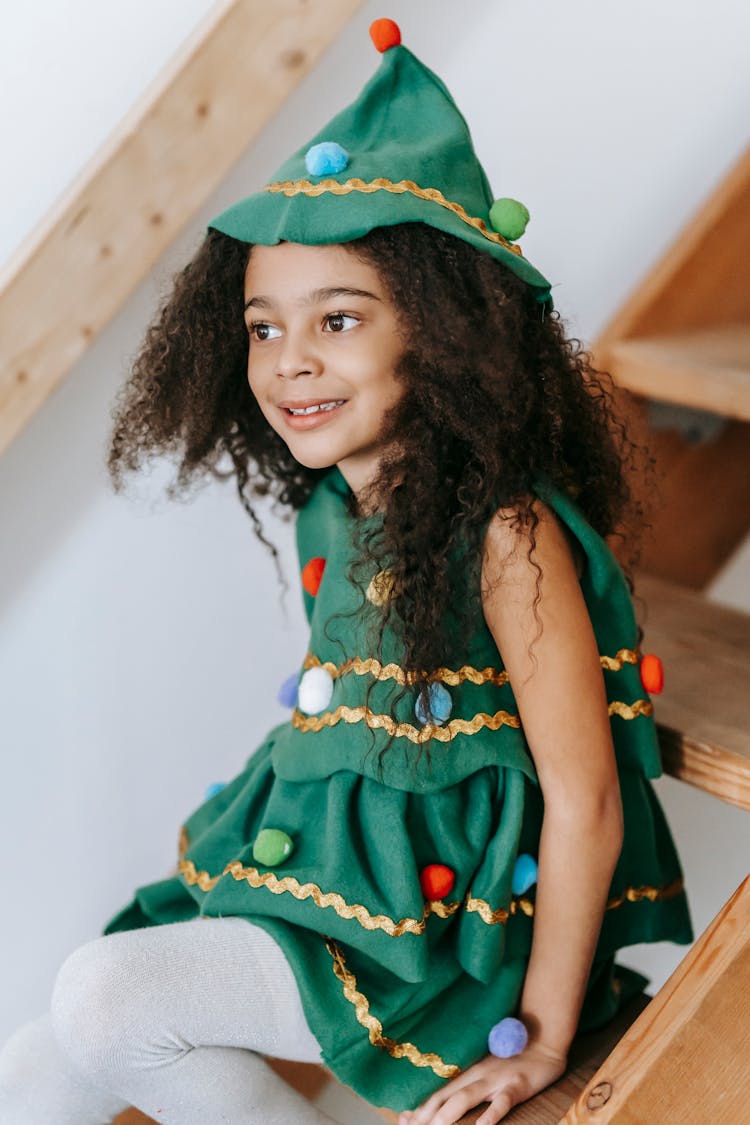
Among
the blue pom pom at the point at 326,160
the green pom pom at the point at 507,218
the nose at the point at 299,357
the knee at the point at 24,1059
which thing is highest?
the green pom pom at the point at 507,218

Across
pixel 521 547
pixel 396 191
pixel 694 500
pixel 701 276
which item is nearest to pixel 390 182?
pixel 396 191

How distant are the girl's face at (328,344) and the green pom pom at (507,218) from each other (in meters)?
0.10

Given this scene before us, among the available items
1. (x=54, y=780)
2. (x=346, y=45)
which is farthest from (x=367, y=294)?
(x=54, y=780)

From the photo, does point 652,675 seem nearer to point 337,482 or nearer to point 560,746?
point 560,746

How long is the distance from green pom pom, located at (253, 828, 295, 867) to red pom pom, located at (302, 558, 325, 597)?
246 millimetres

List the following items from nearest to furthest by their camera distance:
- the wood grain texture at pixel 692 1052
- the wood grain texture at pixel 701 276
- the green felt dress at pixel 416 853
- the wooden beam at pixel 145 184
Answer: the wood grain texture at pixel 692 1052 → the green felt dress at pixel 416 853 → the wooden beam at pixel 145 184 → the wood grain texture at pixel 701 276

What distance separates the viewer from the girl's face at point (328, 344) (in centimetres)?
92

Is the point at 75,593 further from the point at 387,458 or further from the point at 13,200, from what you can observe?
the point at 387,458

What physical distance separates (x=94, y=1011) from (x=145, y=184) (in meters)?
0.69

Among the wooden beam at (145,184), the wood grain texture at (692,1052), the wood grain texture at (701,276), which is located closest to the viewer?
the wood grain texture at (692,1052)

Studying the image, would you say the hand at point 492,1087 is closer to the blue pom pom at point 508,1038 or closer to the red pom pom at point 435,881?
the blue pom pom at point 508,1038

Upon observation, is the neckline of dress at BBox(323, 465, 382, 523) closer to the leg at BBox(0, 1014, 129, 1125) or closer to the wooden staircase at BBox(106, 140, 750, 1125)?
the wooden staircase at BBox(106, 140, 750, 1125)

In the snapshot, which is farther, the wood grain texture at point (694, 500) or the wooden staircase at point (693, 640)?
the wood grain texture at point (694, 500)

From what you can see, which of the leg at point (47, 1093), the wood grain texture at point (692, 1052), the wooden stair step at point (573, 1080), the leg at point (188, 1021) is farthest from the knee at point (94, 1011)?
the wood grain texture at point (692, 1052)
